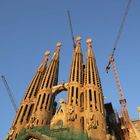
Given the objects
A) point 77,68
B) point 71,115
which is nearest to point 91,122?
point 71,115

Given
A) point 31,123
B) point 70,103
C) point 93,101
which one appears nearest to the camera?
point 31,123

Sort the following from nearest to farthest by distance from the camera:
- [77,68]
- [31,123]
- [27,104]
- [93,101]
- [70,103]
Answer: [31,123]
[93,101]
[70,103]
[27,104]
[77,68]

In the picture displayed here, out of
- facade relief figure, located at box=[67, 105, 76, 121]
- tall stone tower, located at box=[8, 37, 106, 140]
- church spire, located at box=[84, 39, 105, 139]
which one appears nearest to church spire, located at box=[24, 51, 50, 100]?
tall stone tower, located at box=[8, 37, 106, 140]

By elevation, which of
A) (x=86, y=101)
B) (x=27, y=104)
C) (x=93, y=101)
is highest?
(x=27, y=104)

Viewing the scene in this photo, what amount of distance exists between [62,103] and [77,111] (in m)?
7.99

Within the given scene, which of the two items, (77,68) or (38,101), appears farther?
(77,68)

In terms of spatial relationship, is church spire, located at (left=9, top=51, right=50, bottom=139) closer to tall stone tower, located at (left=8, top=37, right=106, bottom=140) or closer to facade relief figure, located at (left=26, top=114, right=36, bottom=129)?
tall stone tower, located at (left=8, top=37, right=106, bottom=140)

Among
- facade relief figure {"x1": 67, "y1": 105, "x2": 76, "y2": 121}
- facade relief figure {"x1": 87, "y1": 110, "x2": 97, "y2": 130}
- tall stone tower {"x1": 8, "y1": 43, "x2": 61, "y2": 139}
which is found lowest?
facade relief figure {"x1": 87, "y1": 110, "x2": 97, "y2": 130}

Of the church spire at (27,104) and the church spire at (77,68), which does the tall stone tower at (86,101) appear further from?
the church spire at (27,104)

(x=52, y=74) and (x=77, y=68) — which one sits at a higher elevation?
(x=52, y=74)

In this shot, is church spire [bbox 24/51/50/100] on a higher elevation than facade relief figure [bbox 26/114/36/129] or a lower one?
higher

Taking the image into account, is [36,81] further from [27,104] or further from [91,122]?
[91,122]

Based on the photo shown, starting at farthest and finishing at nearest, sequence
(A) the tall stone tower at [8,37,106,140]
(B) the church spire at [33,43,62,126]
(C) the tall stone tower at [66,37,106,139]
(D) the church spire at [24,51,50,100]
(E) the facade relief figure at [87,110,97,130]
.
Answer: (D) the church spire at [24,51,50,100] → (B) the church spire at [33,43,62,126] → (A) the tall stone tower at [8,37,106,140] → (C) the tall stone tower at [66,37,106,139] → (E) the facade relief figure at [87,110,97,130]

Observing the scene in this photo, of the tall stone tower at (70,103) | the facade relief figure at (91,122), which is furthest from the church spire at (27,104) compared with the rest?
the facade relief figure at (91,122)
